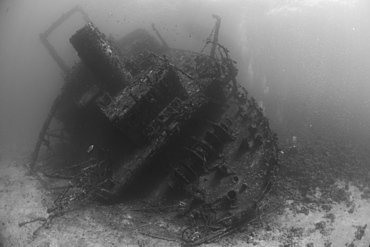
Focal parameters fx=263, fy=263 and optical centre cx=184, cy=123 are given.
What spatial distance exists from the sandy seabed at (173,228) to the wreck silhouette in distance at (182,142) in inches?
25.8

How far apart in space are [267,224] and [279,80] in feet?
57.2

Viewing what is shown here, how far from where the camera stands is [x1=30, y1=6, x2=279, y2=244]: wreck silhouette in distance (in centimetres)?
875

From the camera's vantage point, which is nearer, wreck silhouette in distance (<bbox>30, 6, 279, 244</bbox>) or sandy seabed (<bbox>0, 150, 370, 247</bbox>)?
sandy seabed (<bbox>0, 150, 370, 247</bbox>)

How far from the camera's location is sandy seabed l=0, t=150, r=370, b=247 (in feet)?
25.0

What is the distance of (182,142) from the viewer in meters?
10.6

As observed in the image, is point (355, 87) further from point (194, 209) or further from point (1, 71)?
point (1, 71)

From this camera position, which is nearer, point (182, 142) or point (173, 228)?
point (173, 228)

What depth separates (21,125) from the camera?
124ft

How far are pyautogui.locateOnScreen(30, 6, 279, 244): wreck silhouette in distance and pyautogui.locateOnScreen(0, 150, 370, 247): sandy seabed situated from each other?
655 millimetres

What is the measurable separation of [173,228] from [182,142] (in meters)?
3.45

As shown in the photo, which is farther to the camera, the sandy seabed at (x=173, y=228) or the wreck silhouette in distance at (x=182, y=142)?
the wreck silhouette in distance at (x=182, y=142)

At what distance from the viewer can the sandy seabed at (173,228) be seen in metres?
7.62

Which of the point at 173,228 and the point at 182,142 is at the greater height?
the point at 182,142

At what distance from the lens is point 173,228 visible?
326 inches
